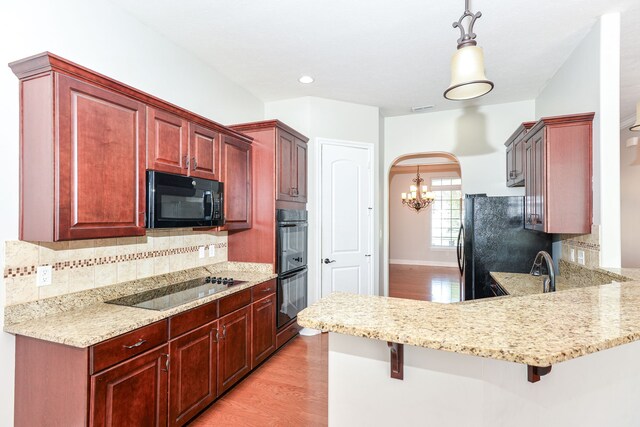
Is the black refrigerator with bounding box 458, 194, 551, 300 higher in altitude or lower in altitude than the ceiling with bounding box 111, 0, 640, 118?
lower

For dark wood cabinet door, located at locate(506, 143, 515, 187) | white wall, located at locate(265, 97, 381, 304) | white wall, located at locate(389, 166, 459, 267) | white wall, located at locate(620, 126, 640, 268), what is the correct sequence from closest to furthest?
dark wood cabinet door, located at locate(506, 143, 515, 187) < white wall, located at locate(265, 97, 381, 304) < white wall, located at locate(620, 126, 640, 268) < white wall, located at locate(389, 166, 459, 267)

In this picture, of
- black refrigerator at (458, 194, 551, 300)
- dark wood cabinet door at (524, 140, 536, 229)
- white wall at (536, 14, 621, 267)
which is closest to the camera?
white wall at (536, 14, 621, 267)

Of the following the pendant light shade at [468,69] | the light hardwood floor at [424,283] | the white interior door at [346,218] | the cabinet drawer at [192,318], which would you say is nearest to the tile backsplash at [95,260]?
the cabinet drawer at [192,318]

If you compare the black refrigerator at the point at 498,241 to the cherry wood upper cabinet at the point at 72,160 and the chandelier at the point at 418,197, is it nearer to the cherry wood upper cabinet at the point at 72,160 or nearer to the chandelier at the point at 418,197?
the cherry wood upper cabinet at the point at 72,160

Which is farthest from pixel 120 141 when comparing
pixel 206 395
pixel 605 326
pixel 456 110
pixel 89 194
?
pixel 456 110

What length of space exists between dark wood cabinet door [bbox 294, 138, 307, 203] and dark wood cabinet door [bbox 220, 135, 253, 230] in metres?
0.60

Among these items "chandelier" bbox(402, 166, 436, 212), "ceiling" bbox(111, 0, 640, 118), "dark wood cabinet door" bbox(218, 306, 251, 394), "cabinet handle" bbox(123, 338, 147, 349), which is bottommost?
"dark wood cabinet door" bbox(218, 306, 251, 394)

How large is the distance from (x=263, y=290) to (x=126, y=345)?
1.42 meters

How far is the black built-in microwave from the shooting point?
7.27ft

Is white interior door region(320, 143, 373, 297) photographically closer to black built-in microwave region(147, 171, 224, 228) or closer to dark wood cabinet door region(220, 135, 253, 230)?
dark wood cabinet door region(220, 135, 253, 230)

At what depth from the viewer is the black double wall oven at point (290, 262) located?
11.2ft

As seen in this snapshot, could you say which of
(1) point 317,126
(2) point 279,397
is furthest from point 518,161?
(2) point 279,397

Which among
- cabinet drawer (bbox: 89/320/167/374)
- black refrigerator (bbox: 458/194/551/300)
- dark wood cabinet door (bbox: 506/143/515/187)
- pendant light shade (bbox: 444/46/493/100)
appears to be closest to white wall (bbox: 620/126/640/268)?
dark wood cabinet door (bbox: 506/143/515/187)

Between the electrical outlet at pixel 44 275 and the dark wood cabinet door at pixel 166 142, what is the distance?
2.66ft
